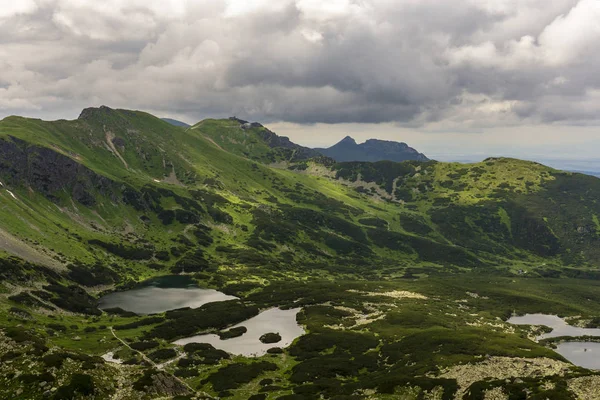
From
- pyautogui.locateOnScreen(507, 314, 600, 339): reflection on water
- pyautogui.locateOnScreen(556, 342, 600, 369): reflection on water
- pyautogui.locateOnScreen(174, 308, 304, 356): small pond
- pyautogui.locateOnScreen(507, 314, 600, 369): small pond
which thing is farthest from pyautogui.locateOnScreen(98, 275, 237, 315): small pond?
pyautogui.locateOnScreen(556, 342, 600, 369): reflection on water

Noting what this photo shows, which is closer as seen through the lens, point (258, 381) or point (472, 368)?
point (472, 368)

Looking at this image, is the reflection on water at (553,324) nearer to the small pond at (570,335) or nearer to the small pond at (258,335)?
the small pond at (570,335)

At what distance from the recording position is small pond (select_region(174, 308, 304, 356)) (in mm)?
107531

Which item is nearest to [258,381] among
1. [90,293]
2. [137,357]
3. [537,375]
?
[137,357]

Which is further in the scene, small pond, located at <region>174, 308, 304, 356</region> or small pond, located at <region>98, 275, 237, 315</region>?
small pond, located at <region>98, 275, 237, 315</region>

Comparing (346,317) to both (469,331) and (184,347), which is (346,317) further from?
(184,347)

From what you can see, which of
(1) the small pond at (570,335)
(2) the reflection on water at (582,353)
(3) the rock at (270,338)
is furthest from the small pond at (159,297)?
(2) the reflection on water at (582,353)

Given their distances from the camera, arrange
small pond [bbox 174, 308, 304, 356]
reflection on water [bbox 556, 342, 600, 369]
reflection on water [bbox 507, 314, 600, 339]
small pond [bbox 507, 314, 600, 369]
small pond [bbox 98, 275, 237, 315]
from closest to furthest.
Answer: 1. reflection on water [bbox 556, 342, 600, 369]
2. small pond [bbox 507, 314, 600, 369]
3. small pond [bbox 174, 308, 304, 356]
4. reflection on water [bbox 507, 314, 600, 339]
5. small pond [bbox 98, 275, 237, 315]

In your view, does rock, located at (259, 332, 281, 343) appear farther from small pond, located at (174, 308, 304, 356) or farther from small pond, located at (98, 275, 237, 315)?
small pond, located at (98, 275, 237, 315)

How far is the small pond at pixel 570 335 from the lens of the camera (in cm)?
10469

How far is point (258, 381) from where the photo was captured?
8262 cm

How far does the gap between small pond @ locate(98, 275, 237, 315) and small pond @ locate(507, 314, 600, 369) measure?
116 m

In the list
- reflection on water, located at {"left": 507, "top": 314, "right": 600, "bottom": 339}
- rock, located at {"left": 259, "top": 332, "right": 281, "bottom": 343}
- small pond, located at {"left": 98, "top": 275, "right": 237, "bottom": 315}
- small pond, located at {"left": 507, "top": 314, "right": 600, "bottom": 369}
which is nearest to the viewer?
small pond, located at {"left": 507, "top": 314, "right": 600, "bottom": 369}

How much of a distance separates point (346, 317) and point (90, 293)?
105 metres
